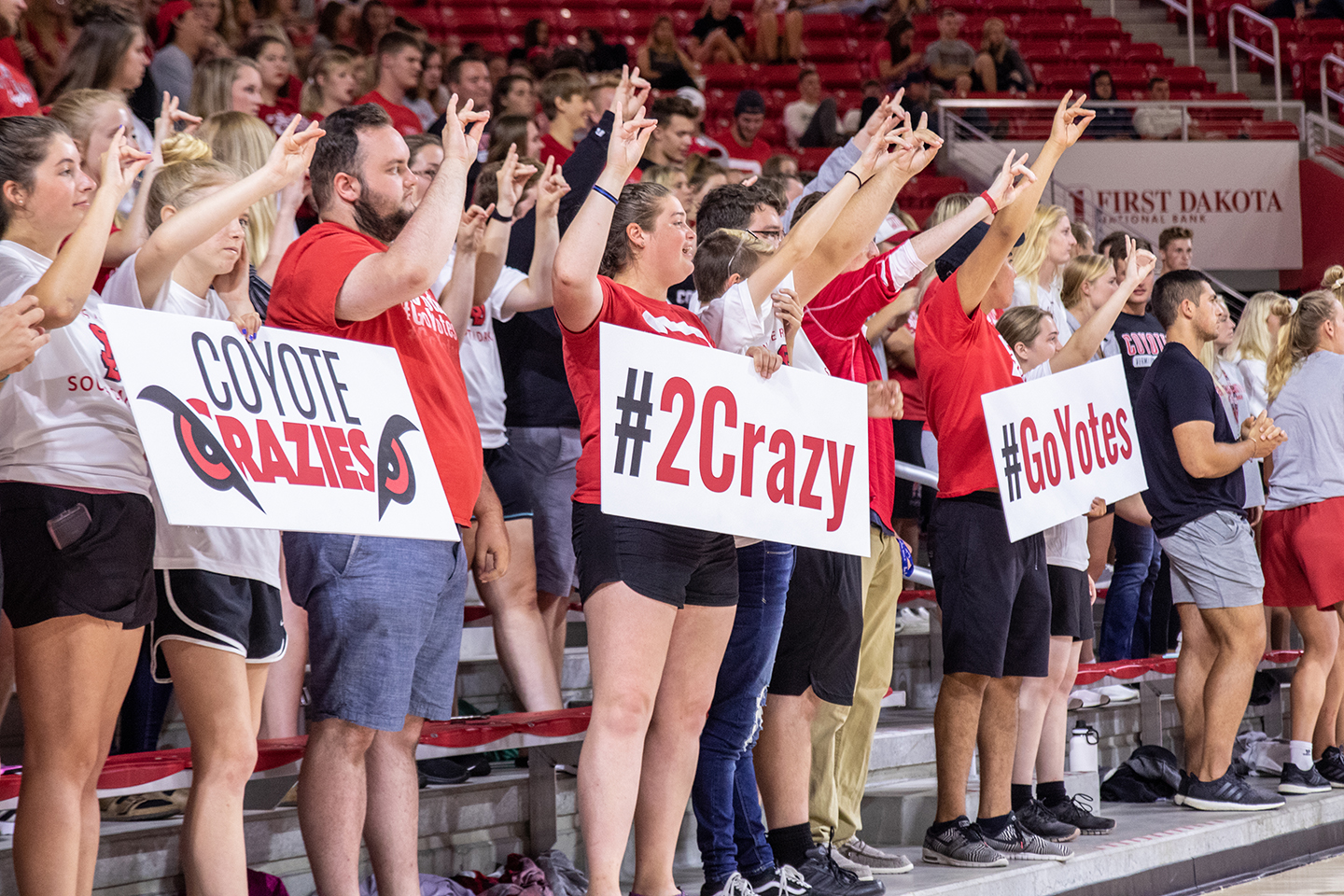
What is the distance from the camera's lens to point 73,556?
2527 millimetres

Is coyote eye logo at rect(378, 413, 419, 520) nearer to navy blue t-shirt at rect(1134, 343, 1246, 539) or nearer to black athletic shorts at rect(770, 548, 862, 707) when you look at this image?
black athletic shorts at rect(770, 548, 862, 707)

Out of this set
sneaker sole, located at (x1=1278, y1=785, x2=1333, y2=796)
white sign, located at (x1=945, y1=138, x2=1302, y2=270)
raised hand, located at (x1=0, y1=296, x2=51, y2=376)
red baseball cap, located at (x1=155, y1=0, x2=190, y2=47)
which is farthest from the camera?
white sign, located at (x1=945, y1=138, x2=1302, y2=270)

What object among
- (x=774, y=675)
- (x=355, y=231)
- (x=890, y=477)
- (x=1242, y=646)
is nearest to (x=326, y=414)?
(x=355, y=231)

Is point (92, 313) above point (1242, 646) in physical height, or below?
above

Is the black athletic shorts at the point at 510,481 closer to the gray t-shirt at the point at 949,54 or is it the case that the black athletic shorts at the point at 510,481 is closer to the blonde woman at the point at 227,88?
the blonde woman at the point at 227,88

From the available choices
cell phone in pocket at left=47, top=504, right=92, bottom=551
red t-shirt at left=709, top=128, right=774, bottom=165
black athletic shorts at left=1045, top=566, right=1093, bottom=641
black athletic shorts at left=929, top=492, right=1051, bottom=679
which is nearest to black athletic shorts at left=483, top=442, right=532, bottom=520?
black athletic shorts at left=929, top=492, right=1051, bottom=679

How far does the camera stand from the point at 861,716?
13.4 ft

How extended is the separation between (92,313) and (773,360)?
4.77ft

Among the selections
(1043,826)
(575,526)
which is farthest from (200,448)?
(1043,826)

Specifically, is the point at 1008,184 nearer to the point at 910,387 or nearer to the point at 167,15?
the point at 910,387

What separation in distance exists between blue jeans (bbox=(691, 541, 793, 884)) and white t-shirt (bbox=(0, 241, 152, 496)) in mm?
1400

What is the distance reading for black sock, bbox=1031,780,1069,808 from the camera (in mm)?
4664

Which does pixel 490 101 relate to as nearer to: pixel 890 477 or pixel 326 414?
pixel 890 477

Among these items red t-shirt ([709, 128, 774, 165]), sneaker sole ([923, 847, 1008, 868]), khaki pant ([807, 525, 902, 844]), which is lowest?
sneaker sole ([923, 847, 1008, 868])
